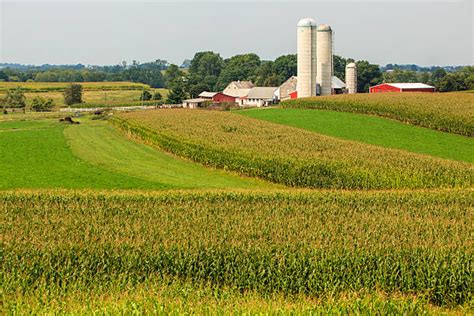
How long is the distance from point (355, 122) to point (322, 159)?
928 inches

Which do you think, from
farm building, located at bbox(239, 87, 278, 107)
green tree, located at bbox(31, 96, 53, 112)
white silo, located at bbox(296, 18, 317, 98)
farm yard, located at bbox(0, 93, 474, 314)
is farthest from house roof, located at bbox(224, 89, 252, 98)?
farm yard, located at bbox(0, 93, 474, 314)

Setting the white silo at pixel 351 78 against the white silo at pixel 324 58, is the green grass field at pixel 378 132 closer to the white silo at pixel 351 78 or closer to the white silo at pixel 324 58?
the white silo at pixel 324 58

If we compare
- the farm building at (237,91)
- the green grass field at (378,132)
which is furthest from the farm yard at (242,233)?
the farm building at (237,91)

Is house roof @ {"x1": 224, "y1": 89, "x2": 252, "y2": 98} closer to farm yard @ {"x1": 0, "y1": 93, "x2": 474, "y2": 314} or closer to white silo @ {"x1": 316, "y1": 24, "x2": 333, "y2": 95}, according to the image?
white silo @ {"x1": 316, "y1": 24, "x2": 333, "y2": 95}

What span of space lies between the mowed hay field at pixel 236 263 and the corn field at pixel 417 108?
3117 cm

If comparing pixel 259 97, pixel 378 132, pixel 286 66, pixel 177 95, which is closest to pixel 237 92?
pixel 259 97

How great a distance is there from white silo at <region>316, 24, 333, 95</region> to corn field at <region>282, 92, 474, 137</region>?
19.2 meters

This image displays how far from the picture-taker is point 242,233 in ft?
60.1

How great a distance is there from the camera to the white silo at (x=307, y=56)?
278 feet

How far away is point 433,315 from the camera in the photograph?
43.7 ft

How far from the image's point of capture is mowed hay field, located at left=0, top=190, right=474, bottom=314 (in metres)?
14.0

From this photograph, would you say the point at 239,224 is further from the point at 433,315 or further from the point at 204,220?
the point at 433,315

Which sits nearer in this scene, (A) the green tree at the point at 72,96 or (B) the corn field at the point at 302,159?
(B) the corn field at the point at 302,159

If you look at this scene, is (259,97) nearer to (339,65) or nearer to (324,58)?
(324,58)
